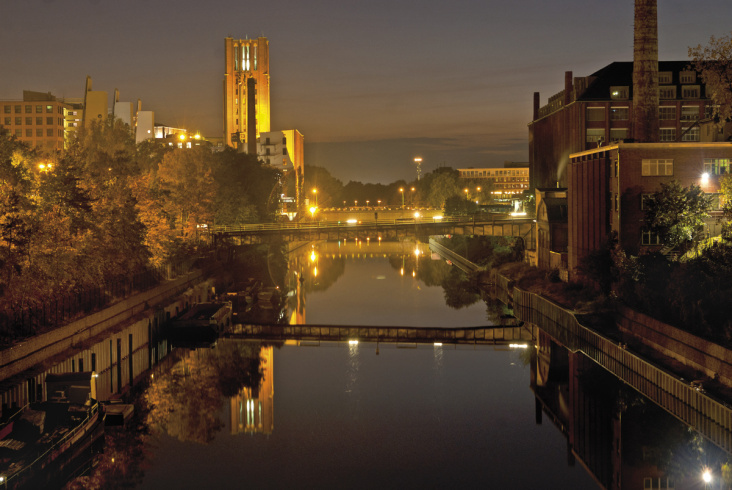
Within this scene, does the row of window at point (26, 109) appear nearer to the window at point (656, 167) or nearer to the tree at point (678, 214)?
the window at point (656, 167)

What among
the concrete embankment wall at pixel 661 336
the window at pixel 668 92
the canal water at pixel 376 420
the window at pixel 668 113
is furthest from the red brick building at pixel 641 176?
the window at pixel 668 113

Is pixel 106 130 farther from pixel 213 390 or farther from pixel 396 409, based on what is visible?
pixel 396 409

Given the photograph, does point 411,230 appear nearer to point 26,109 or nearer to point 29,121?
point 29,121

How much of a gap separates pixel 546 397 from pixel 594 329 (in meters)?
7.70

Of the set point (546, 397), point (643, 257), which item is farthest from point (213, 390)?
point (643, 257)

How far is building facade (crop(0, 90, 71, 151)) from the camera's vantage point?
6181 inches

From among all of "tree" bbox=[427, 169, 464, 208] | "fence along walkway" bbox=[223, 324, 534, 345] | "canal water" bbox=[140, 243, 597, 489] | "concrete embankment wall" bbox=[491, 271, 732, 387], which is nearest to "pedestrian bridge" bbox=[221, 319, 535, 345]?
"fence along walkway" bbox=[223, 324, 534, 345]

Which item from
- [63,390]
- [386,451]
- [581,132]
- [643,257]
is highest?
[581,132]

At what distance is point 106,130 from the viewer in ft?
277

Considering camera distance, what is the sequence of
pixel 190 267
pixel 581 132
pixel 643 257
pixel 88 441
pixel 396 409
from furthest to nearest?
pixel 581 132, pixel 190 267, pixel 643 257, pixel 396 409, pixel 88 441

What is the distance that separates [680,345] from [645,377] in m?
2.28

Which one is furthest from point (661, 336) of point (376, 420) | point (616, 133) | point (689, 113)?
point (689, 113)

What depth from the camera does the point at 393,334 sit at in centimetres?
4688

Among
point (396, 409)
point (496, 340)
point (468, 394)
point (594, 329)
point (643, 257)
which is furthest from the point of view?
point (496, 340)
